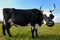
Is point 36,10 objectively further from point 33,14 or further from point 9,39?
point 9,39

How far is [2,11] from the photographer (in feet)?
58.4

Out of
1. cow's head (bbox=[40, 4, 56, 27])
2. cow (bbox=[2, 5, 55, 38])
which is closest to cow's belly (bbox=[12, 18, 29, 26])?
cow (bbox=[2, 5, 55, 38])

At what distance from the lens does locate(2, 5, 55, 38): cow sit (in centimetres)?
1558

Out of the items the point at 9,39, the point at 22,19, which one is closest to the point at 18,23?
the point at 22,19

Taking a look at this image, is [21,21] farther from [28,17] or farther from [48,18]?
[48,18]

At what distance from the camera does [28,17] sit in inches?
631

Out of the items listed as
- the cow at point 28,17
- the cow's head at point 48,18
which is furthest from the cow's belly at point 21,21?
the cow's head at point 48,18

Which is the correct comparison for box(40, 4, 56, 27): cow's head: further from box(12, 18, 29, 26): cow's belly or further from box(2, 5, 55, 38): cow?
box(12, 18, 29, 26): cow's belly

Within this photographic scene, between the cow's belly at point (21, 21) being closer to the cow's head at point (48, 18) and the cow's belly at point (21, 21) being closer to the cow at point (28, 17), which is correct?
the cow at point (28, 17)

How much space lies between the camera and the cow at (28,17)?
15.6 metres

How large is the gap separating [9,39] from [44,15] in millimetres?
3143

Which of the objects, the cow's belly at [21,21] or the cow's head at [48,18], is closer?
the cow's head at [48,18]

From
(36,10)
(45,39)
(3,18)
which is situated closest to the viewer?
(45,39)

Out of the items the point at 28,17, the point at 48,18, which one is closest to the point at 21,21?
the point at 28,17
